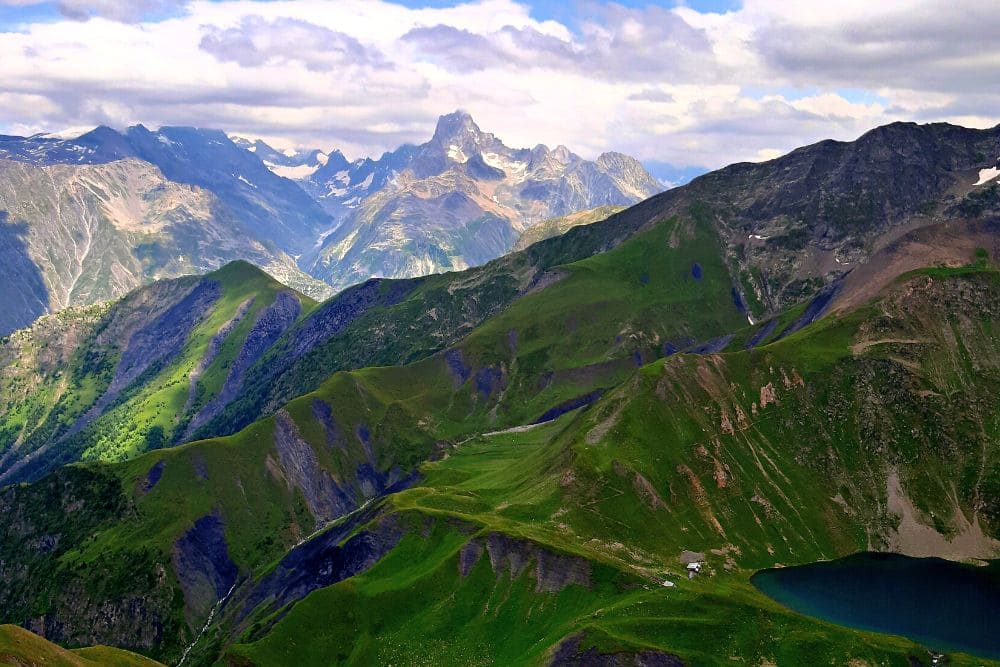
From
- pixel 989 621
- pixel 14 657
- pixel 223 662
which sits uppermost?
pixel 14 657

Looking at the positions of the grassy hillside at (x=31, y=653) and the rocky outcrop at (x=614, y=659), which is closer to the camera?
the grassy hillside at (x=31, y=653)

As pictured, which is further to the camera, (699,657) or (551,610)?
(551,610)

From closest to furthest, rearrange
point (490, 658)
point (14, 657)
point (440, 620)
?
point (14, 657) → point (490, 658) → point (440, 620)

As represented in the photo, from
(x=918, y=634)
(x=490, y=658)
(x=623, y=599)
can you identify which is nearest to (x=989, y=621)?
(x=918, y=634)

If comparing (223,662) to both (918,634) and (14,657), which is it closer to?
(14,657)

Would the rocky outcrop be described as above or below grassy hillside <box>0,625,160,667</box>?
below

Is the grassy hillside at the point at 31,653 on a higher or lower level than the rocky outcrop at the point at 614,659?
higher

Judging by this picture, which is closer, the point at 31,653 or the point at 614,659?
the point at 31,653

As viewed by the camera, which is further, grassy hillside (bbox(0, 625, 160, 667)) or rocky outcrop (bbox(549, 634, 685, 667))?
rocky outcrop (bbox(549, 634, 685, 667))

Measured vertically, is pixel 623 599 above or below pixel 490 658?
above

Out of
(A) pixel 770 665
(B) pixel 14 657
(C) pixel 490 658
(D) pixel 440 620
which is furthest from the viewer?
(D) pixel 440 620

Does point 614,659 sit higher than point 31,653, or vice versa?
point 31,653
